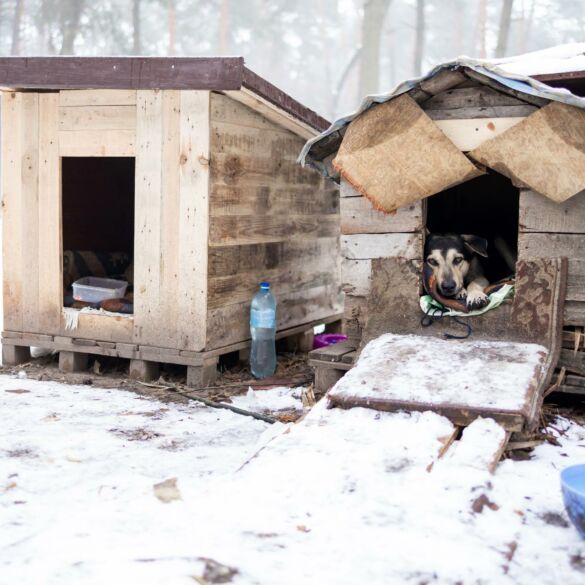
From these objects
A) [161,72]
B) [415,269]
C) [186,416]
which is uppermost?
[161,72]

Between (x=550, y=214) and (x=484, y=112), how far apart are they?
846mm

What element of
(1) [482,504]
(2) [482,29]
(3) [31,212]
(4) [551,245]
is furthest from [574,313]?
(2) [482,29]

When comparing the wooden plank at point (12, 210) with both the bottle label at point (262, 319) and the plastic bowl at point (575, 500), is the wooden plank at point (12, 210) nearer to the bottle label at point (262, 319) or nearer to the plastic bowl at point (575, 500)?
the bottle label at point (262, 319)

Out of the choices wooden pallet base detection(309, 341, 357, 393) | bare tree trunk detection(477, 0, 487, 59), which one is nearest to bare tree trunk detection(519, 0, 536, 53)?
bare tree trunk detection(477, 0, 487, 59)

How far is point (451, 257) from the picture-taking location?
6375 millimetres

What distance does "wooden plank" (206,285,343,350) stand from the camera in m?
6.66

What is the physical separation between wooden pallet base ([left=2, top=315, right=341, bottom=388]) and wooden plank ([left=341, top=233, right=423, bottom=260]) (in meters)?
1.35

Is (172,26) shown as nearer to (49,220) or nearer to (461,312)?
(49,220)

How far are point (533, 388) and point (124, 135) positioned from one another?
3.80 m

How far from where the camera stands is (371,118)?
5848 millimetres

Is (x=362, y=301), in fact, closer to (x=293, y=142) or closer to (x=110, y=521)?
(x=293, y=142)

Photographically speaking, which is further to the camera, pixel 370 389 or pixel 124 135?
pixel 124 135

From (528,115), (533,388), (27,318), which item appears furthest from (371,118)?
(27,318)

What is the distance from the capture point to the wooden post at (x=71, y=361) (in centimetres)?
711
